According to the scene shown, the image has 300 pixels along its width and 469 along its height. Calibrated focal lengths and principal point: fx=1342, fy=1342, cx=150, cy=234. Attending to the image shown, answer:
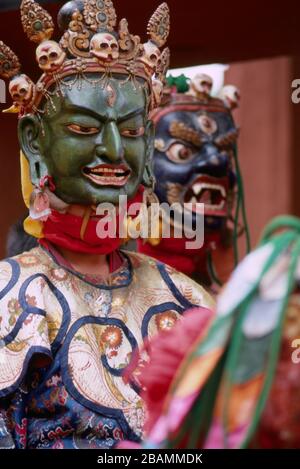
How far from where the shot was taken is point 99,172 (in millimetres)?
2762

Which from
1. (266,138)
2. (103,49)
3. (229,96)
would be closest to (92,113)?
(103,49)

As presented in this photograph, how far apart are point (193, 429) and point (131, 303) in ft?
3.90

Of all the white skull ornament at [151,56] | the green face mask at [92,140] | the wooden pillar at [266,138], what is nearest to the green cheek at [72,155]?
the green face mask at [92,140]

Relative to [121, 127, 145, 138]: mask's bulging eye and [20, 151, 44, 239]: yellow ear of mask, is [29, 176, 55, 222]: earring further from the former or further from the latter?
[121, 127, 145, 138]: mask's bulging eye

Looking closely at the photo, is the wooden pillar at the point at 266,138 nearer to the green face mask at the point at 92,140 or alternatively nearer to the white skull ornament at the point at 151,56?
the white skull ornament at the point at 151,56

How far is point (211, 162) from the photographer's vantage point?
378 centimetres

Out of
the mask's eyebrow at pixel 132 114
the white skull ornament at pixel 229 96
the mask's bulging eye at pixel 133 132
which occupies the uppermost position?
the mask's eyebrow at pixel 132 114

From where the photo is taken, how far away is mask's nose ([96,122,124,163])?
2740mm

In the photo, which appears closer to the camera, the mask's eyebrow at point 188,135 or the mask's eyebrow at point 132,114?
the mask's eyebrow at point 132,114

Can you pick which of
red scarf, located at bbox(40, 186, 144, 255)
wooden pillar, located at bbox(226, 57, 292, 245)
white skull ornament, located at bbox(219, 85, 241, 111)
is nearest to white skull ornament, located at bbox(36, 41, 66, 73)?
red scarf, located at bbox(40, 186, 144, 255)

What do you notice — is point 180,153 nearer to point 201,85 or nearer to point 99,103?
point 201,85

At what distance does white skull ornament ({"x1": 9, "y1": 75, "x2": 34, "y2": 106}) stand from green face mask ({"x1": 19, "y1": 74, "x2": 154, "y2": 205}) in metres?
0.05

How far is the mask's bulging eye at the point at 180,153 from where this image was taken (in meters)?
3.79

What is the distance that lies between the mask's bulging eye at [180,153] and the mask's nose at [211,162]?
3 centimetres
